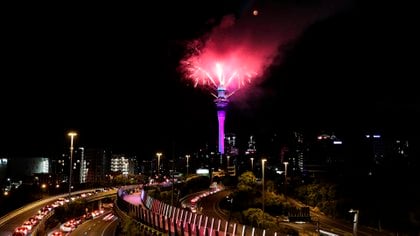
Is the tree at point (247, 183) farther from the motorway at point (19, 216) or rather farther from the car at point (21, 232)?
the car at point (21, 232)

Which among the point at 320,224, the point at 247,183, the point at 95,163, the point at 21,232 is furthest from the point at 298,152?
the point at 21,232

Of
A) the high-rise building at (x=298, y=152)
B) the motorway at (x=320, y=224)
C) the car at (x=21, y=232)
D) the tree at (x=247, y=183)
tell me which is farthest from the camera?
the high-rise building at (x=298, y=152)

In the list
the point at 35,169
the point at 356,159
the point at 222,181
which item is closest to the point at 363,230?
the point at 222,181

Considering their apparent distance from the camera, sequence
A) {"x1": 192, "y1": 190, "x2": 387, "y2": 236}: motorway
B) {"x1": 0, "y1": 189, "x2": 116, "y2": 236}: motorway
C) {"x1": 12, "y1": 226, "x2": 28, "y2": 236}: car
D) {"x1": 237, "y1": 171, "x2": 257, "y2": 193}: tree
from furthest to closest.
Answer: {"x1": 237, "y1": 171, "x2": 257, "y2": 193}: tree → {"x1": 0, "y1": 189, "x2": 116, "y2": 236}: motorway → {"x1": 192, "y1": 190, "x2": 387, "y2": 236}: motorway → {"x1": 12, "y1": 226, "x2": 28, "y2": 236}: car

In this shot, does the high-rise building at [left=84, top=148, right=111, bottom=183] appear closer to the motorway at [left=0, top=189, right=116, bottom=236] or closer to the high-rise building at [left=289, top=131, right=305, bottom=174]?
the high-rise building at [left=289, top=131, right=305, bottom=174]

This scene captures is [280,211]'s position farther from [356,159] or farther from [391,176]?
[356,159]

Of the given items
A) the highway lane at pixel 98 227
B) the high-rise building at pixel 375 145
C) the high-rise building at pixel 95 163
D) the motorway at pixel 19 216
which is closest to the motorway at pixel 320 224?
the highway lane at pixel 98 227

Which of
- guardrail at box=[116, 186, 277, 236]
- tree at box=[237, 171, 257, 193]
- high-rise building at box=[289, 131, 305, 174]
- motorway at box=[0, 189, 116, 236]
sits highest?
high-rise building at box=[289, 131, 305, 174]

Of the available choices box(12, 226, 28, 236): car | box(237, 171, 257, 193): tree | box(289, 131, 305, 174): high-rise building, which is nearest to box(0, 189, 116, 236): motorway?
box(12, 226, 28, 236): car

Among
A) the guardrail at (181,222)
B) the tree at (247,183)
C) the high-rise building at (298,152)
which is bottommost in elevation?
the guardrail at (181,222)

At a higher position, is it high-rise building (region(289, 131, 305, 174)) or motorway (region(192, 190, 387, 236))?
high-rise building (region(289, 131, 305, 174))

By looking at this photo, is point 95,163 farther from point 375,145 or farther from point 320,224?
point 320,224
